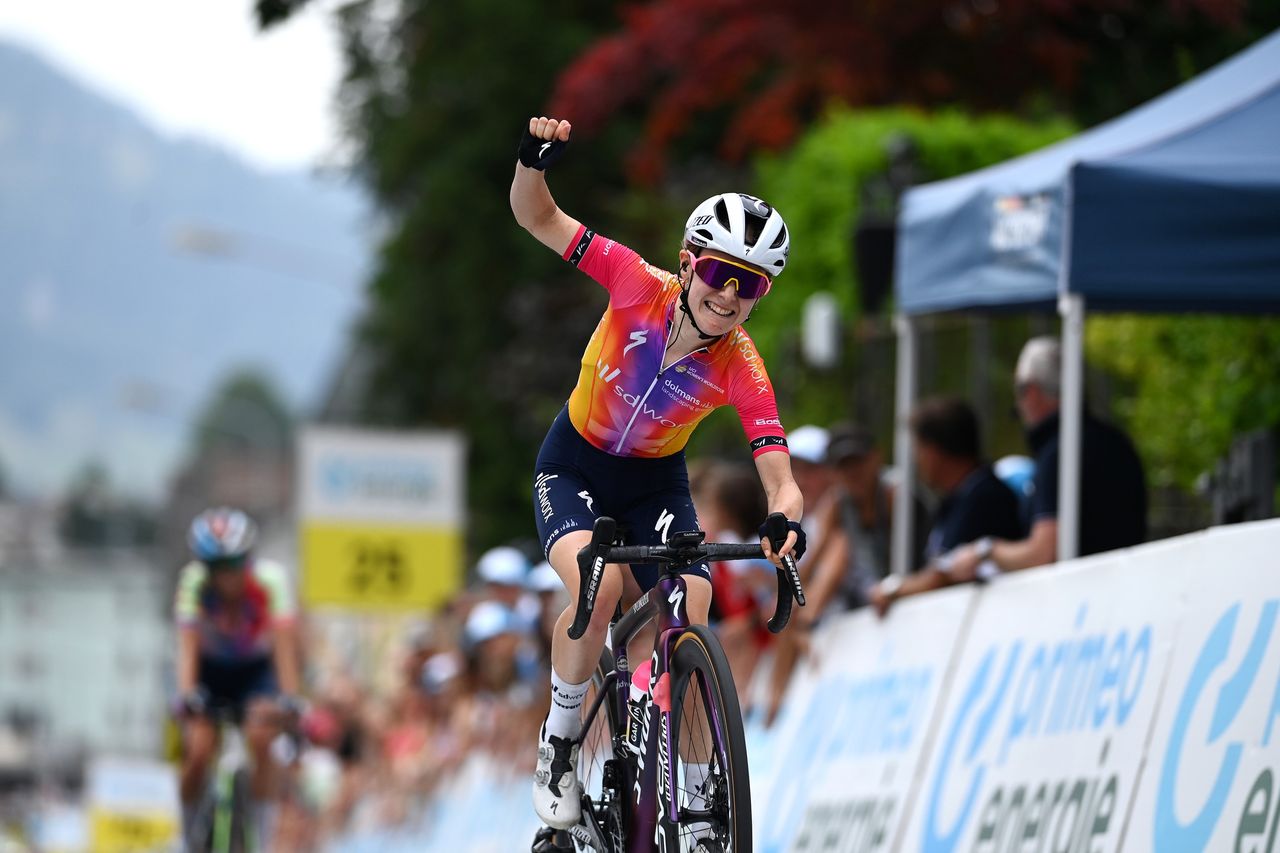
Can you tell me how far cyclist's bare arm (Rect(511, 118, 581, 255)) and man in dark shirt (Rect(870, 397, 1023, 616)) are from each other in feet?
10.8

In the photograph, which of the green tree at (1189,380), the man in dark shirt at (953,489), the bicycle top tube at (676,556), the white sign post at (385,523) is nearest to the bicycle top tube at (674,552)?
the bicycle top tube at (676,556)

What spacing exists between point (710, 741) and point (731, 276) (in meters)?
1.36

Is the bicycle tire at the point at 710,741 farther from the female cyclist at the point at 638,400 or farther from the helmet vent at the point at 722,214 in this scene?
the helmet vent at the point at 722,214

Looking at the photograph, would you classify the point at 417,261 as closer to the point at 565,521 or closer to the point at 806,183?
the point at 806,183

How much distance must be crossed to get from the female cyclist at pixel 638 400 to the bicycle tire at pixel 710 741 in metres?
0.08

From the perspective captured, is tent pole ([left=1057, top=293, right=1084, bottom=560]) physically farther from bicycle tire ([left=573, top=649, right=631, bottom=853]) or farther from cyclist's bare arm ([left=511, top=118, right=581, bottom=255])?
cyclist's bare arm ([left=511, top=118, right=581, bottom=255])

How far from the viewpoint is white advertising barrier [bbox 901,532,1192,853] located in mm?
6891

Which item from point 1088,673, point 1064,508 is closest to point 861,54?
point 1064,508

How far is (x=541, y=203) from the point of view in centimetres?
656

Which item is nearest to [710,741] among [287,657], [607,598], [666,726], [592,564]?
[666,726]

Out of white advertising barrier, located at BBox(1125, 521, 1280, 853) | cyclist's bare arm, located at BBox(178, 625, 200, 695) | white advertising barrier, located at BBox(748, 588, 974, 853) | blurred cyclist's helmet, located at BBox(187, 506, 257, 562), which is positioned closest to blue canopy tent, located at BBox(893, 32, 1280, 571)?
white advertising barrier, located at BBox(748, 588, 974, 853)

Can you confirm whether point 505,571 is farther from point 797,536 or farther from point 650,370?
point 797,536

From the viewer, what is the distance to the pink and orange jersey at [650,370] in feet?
21.7

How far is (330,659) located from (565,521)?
124 feet
